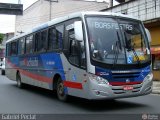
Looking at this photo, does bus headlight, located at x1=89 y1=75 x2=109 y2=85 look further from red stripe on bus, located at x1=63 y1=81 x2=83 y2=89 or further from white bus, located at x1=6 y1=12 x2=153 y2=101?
red stripe on bus, located at x1=63 y1=81 x2=83 y2=89

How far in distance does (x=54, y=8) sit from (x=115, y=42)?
1918 inches

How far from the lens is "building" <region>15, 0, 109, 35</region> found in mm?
57750

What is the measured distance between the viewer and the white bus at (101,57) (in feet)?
35.3

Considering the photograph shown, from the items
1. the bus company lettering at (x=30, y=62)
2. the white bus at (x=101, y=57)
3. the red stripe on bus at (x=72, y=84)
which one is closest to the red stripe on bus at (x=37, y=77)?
the bus company lettering at (x=30, y=62)

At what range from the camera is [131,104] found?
1232 cm

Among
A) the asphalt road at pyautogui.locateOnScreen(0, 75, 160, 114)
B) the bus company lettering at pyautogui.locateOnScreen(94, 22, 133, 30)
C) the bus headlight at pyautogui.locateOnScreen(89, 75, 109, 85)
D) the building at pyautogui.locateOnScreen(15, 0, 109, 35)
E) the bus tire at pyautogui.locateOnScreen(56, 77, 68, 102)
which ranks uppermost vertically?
the building at pyautogui.locateOnScreen(15, 0, 109, 35)

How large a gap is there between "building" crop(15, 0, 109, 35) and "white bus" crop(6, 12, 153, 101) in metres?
44.4

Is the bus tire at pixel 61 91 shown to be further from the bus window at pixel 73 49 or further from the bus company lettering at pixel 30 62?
the bus company lettering at pixel 30 62

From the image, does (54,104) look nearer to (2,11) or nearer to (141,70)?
(141,70)

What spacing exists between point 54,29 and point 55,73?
1.67 meters

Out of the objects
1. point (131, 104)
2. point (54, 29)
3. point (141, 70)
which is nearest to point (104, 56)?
point (141, 70)

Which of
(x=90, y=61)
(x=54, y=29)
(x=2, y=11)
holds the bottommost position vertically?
(x=90, y=61)

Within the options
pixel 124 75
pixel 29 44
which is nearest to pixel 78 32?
pixel 124 75

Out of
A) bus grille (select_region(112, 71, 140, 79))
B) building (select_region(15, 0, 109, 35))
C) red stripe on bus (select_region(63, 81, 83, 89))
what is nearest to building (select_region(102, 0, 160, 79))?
red stripe on bus (select_region(63, 81, 83, 89))
